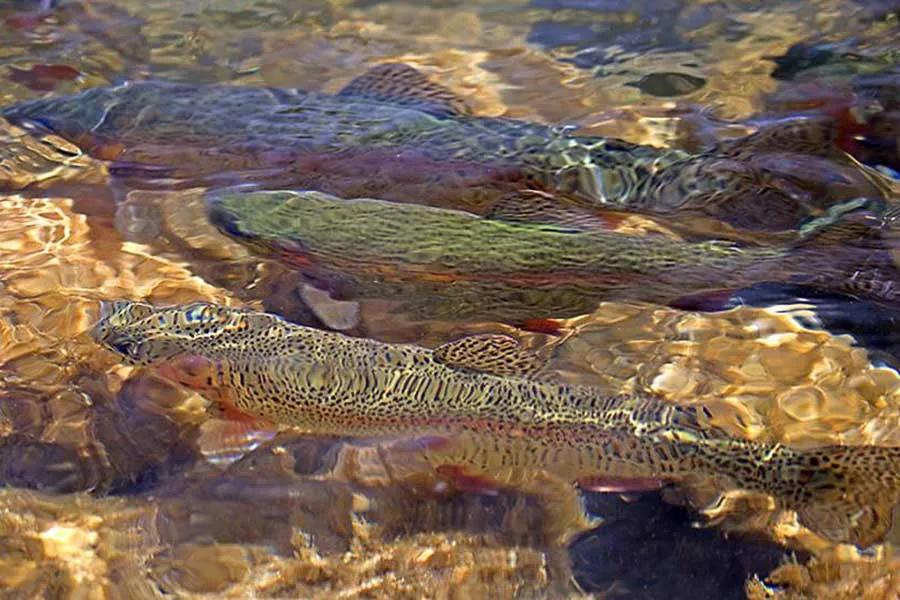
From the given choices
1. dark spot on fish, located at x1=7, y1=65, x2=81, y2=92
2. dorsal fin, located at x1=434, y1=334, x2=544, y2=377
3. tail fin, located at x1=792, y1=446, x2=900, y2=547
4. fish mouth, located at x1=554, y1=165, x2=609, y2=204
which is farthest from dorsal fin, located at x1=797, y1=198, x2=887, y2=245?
dark spot on fish, located at x1=7, y1=65, x2=81, y2=92

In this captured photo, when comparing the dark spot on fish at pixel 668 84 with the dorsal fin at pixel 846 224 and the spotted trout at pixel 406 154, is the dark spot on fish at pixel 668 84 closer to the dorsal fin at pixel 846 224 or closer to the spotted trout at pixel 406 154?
the spotted trout at pixel 406 154

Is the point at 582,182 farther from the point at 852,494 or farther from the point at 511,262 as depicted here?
the point at 852,494

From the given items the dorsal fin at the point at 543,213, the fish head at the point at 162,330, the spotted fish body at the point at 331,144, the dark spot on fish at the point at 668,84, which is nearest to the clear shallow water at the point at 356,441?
the dark spot on fish at the point at 668,84

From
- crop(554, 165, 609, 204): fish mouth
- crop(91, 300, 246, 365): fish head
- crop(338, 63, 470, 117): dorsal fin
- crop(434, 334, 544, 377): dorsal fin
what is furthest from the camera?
crop(338, 63, 470, 117): dorsal fin

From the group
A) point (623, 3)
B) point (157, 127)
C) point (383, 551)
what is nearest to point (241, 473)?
point (383, 551)

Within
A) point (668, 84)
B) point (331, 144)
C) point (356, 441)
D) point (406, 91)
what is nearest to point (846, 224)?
→ point (668, 84)

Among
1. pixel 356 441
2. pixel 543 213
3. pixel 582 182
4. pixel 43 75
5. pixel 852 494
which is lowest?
pixel 356 441

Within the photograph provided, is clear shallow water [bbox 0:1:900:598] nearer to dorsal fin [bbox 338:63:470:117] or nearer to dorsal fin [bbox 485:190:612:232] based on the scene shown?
dorsal fin [bbox 338:63:470:117]
